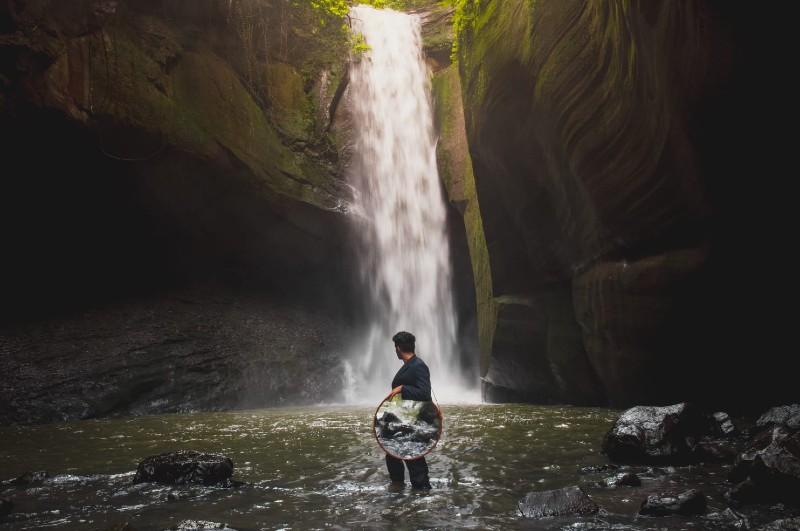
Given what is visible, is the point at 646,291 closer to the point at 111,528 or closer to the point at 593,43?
the point at 593,43

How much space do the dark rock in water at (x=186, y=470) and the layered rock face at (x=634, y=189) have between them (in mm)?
6013

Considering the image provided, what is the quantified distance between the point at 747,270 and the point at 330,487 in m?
6.23

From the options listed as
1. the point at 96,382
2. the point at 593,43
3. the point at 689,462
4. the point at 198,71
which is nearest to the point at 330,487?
the point at 689,462

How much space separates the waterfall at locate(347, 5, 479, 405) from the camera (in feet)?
Result: 55.0

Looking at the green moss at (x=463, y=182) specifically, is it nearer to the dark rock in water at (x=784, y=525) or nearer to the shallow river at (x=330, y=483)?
the shallow river at (x=330, y=483)

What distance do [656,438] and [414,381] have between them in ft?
7.62

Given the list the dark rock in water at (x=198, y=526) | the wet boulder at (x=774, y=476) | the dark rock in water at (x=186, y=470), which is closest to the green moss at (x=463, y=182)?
the dark rock in water at (x=186, y=470)

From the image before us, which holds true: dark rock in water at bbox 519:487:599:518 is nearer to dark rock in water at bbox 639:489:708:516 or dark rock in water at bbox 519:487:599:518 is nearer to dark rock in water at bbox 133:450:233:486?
dark rock in water at bbox 639:489:708:516

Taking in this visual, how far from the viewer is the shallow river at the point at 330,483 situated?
3318 mm

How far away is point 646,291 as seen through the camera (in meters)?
8.02

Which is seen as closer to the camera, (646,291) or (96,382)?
(646,291)

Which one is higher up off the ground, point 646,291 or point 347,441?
point 646,291

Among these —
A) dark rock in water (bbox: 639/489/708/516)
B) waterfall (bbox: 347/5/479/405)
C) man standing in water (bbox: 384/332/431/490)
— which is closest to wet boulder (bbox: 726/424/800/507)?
dark rock in water (bbox: 639/489/708/516)

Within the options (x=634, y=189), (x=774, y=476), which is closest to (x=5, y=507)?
(x=774, y=476)
